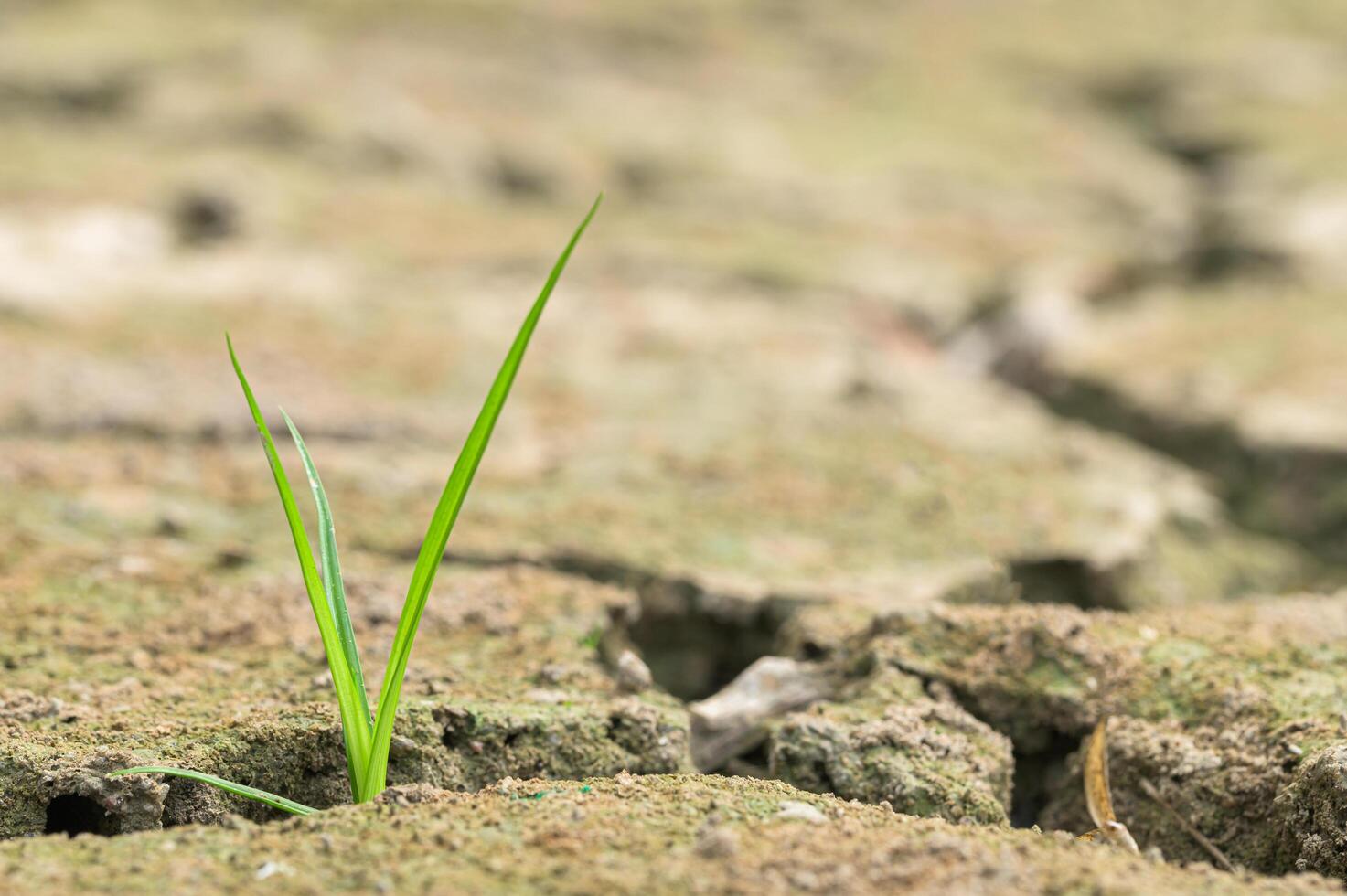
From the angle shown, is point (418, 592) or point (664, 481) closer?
point (418, 592)

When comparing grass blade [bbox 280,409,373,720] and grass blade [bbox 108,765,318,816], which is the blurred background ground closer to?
grass blade [bbox 280,409,373,720]

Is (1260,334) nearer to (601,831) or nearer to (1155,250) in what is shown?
(1155,250)

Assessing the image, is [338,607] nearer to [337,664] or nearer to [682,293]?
[337,664]

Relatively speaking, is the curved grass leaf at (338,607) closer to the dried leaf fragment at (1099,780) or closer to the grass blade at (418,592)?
the grass blade at (418,592)

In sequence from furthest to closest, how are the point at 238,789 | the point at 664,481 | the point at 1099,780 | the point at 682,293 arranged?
1. the point at 682,293
2. the point at 664,481
3. the point at 1099,780
4. the point at 238,789

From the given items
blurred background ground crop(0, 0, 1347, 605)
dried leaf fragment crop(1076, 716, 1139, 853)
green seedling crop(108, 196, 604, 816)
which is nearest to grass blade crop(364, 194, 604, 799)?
green seedling crop(108, 196, 604, 816)

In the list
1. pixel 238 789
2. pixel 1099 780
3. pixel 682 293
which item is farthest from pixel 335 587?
pixel 682 293

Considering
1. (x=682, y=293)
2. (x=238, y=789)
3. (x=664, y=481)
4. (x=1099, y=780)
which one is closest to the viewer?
(x=238, y=789)

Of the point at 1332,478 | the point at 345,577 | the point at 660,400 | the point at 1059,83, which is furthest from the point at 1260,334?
the point at 1059,83

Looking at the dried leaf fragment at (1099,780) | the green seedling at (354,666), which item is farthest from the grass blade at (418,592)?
the dried leaf fragment at (1099,780)
